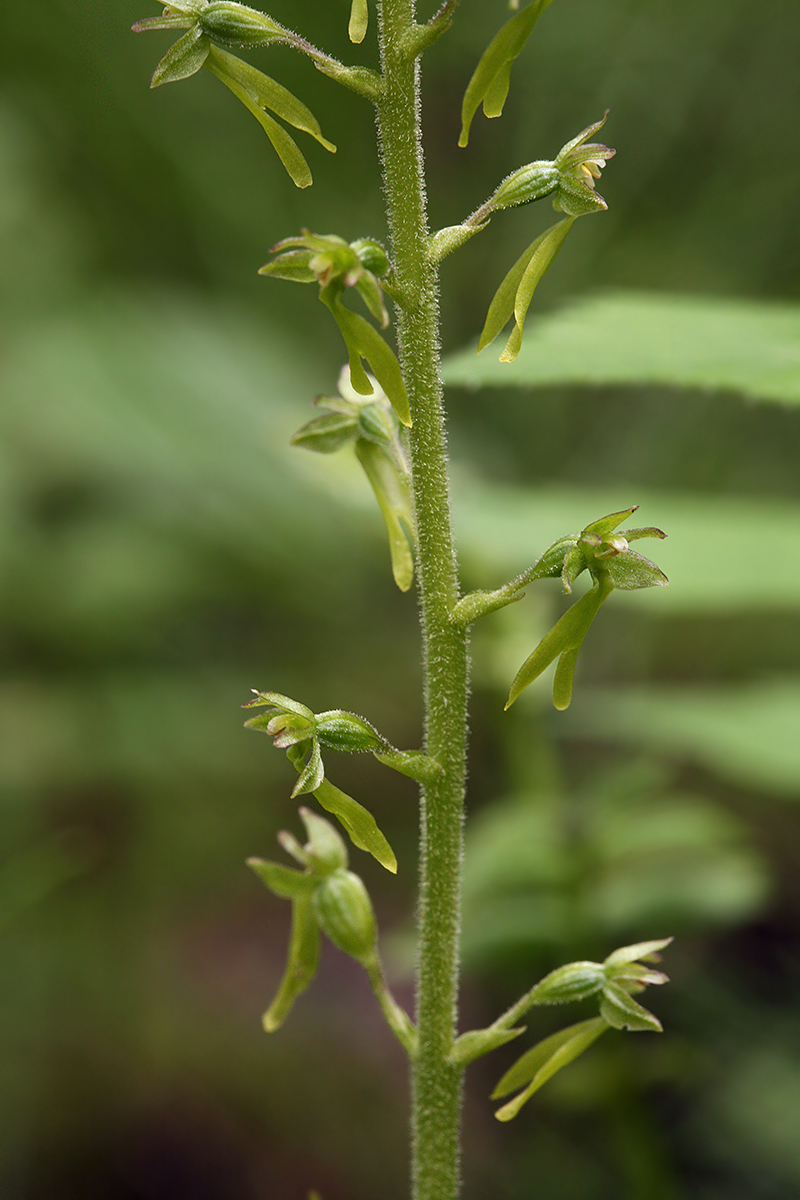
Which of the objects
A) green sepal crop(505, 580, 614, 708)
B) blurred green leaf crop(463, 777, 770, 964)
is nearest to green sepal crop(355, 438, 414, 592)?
green sepal crop(505, 580, 614, 708)

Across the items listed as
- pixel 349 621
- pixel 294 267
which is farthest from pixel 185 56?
pixel 349 621

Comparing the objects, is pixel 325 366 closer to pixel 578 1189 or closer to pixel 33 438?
pixel 33 438

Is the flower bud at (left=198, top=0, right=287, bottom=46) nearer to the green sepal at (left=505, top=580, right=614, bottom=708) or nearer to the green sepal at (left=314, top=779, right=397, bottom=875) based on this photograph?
the green sepal at (left=505, top=580, right=614, bottom=708)

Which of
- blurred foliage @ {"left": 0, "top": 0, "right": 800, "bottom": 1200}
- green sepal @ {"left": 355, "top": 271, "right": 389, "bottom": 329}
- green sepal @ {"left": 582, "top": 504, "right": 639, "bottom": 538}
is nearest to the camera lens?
green sepal @ {"left": 355, "top": 271, "right": 389, "bottom": 329}

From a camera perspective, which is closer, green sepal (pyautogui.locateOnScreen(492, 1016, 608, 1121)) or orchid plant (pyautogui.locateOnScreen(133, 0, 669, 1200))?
orchid plant (pyautogui.locateOnScreen(133, 0, 669, 1200))

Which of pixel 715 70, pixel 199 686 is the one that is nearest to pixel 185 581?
pixel 199 686

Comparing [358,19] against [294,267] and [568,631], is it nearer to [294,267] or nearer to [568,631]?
[294,267]
